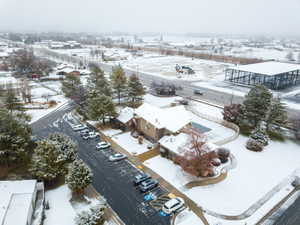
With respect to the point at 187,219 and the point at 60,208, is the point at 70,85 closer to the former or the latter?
the point at 60,208

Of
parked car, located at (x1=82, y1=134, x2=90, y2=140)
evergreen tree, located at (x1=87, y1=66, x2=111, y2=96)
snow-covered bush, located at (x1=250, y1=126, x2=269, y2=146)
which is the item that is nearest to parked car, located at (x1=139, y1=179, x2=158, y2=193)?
parked car, located at (x1=82, y1=134, x2=90, y2=140)

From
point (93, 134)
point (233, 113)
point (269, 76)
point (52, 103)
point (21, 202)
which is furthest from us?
point (269, 76)

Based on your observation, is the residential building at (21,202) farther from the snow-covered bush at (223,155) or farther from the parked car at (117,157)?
the snow-covered bush at (223,155)

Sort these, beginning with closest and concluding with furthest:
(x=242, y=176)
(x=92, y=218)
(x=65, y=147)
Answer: (x=92, y=218) < (x=242, y=176) < (x=65, y=147)

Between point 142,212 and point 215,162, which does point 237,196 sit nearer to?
point 215,162

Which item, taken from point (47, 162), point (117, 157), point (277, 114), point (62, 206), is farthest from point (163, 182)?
point (277, 114)

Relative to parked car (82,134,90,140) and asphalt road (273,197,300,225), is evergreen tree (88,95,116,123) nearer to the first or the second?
parked car (82,134,90,140)

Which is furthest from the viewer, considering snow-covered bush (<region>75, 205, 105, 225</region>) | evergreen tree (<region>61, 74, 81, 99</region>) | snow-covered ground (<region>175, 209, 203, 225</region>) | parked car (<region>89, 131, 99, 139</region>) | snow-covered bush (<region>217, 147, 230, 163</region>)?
evergreen tree (<region>61, 74, 81, 99</region>)
